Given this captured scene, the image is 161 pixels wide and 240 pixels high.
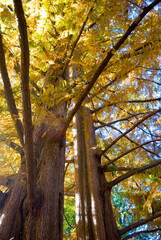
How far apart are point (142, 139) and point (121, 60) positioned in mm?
1998

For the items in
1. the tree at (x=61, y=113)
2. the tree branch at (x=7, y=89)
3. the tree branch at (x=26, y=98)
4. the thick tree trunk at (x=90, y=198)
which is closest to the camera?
the tree branch at (x=26, y=98)

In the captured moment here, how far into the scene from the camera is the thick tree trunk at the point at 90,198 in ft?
7.00

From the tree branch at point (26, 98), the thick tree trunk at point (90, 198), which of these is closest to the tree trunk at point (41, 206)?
the tree branch at point (26, 98)

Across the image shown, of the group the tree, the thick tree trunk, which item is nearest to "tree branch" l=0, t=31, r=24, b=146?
the tree

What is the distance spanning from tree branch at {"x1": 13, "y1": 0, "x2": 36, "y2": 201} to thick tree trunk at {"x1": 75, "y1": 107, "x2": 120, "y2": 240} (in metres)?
0.83

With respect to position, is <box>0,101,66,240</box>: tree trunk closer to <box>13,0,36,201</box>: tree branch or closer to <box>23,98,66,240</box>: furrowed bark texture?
<box>23,98,66,240</box>: furrowed bark texture

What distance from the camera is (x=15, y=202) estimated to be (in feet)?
5.23

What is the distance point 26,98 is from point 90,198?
184cm

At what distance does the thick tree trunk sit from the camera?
213 cm

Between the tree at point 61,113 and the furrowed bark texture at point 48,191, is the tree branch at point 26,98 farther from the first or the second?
the furrowed bark texture at point 48,191

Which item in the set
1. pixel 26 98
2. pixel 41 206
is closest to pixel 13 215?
pixel 41 206

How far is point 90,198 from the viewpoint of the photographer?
2445 mm

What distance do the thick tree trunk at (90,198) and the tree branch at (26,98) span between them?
832mm

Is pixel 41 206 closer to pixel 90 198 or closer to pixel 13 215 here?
pixel 13 215
